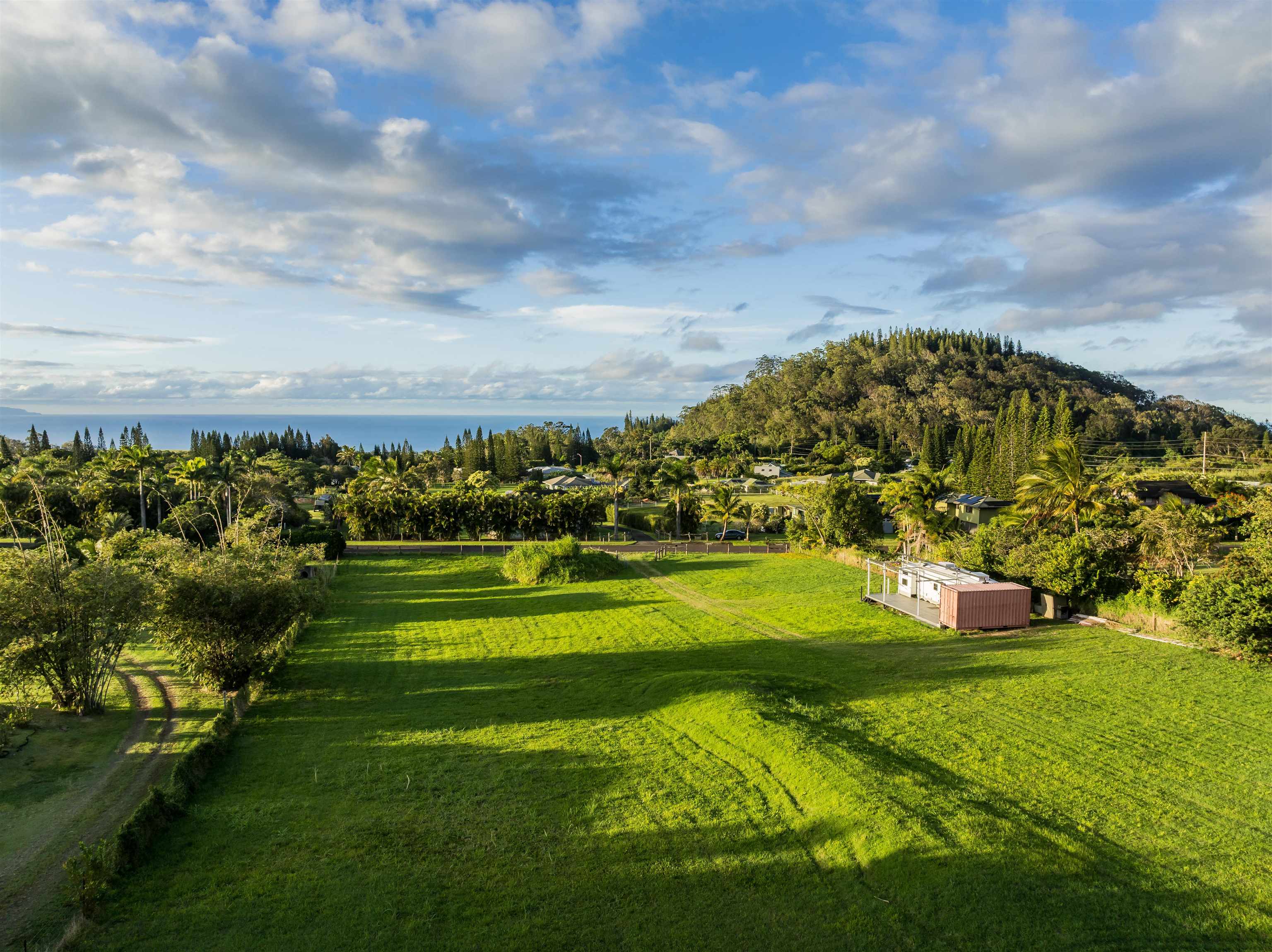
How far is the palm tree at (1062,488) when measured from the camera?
105 feet

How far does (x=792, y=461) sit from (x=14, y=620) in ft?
327

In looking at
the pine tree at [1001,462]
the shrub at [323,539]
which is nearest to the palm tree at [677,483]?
the shrub at [323,539]

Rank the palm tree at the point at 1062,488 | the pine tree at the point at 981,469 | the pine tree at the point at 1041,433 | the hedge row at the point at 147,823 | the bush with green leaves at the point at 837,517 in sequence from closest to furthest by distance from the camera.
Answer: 1. the hedge row at the point at 147,823
2. the palm tree at the point at 1062,488
3. the bush with green leaves at the point at 837,517
4. the pine tree at the point at 1041,433
5. the pine tree at the point at 981,469

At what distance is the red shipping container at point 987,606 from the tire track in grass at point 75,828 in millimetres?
23468

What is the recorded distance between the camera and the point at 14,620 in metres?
15.7

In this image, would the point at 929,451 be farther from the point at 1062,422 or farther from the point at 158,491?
the point at 158,491

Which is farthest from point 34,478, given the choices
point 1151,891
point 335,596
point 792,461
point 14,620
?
point 792,461

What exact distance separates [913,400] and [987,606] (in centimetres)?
12105

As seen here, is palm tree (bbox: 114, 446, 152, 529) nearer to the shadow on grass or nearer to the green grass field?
the green grass field

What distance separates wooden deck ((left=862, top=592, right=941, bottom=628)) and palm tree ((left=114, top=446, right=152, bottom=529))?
136ft

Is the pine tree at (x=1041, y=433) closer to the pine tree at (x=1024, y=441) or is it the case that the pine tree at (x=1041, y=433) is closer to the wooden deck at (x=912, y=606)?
the pine tree at (x=1024, y=441)

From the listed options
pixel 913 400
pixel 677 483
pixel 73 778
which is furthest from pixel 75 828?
pixel 913 400

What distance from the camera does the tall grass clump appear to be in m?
36.2

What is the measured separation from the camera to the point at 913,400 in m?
136
